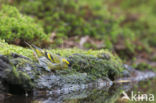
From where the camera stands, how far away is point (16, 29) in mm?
5523

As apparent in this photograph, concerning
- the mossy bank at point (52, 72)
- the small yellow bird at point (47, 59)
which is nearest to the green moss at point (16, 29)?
the mossy bank at point (52, 72)

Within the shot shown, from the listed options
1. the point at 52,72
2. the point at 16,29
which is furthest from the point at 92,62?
the point at 16,29

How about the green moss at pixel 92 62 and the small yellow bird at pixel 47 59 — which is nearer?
the small yellow bird at pixel 47 59

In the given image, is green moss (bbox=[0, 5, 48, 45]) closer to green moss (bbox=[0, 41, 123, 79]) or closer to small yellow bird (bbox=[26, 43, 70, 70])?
green moss (bbox=[0, 41, 123, 79])

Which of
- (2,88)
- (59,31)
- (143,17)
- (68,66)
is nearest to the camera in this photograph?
(2,88)

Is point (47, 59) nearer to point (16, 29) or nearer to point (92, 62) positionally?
point (92, 62)

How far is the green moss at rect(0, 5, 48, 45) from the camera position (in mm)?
5305

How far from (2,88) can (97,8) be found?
254 inches

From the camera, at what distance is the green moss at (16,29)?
209 inches

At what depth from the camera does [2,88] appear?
3.77 meters

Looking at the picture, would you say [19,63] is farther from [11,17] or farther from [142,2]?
[142,2]

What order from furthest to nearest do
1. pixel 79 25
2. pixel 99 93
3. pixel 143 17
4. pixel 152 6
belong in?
pixel 152 6, pixel 143 17, pixel 79 25, pixel 99 93

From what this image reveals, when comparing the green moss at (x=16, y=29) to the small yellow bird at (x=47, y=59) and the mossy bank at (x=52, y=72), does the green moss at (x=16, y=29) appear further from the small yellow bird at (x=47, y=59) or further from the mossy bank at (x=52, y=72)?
the small yellow bird at (x=47, y=59)

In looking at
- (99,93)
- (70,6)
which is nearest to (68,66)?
(99,93)
